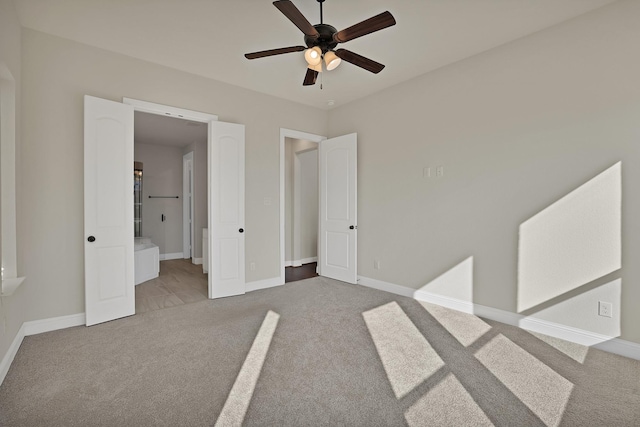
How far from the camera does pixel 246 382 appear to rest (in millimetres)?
2002

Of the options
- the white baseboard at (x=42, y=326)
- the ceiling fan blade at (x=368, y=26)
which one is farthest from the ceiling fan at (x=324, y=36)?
the white baseboard at (x=42, y=326)

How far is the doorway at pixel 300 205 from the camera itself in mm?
5984

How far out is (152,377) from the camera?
2.07 m

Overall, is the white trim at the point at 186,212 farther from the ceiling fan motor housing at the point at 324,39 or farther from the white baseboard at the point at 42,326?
the ceiling fan motor housing at the point at 324,39

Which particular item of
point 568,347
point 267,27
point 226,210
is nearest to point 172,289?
point 226,210

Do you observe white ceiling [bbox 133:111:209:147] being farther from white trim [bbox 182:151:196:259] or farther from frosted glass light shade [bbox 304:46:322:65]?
frosted glass light shade [bbox 304:46:322:65]

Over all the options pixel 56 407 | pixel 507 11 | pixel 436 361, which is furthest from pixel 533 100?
pixel 56 407

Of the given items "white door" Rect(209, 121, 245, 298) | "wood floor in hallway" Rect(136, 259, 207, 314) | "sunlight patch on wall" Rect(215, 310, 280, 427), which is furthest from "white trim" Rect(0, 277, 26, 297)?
"white door" Rect(209, 121, 245, 298)

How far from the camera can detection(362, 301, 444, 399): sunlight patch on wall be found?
206cm

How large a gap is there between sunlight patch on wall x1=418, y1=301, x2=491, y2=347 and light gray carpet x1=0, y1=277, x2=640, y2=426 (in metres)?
0.02

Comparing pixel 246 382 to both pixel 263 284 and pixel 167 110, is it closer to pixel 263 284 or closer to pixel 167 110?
pixel 263 284

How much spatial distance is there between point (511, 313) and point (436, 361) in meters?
1.29

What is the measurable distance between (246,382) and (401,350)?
49.0 inches

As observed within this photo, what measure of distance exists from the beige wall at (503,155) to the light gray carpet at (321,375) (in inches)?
25.9
